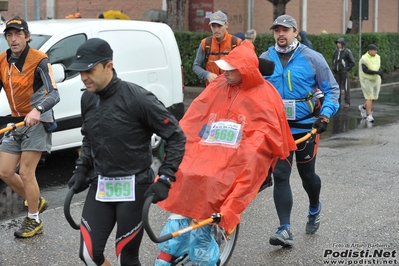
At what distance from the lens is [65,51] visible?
944cm

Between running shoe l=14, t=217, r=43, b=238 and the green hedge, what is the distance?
1454 centimetres

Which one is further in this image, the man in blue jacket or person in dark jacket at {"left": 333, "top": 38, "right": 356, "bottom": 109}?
person in dark jacket at {"left": 333, "top": 38, "right": 356, "bottom": 109}

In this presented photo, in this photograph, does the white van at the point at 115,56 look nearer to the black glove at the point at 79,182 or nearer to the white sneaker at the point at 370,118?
the black glove at the point at 79,182

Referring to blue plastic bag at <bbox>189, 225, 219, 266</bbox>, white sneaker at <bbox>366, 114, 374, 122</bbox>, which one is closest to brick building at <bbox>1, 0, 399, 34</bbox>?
white sneaker at <bbox>366, 114, 374, 122</bbox>

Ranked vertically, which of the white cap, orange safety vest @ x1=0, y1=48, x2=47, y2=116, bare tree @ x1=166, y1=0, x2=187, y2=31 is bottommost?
orange safety vest @ x1=0, y1=48, x2=47, y2=116

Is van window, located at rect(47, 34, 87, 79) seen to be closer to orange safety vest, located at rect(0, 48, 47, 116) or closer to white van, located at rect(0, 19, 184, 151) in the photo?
white van, located at rect(0, 19, 184, 151)

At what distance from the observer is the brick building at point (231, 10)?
26.2 meters

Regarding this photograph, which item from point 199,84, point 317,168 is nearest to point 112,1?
point 199,84

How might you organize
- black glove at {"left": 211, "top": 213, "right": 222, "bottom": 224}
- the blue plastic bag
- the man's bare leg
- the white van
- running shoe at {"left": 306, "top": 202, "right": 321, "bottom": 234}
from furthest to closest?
the white van, running shoe at {"left": 306, "top": 202, "right": 321, "bottom": 234}, the man's bare leg, the blue plastic bag, black glove at {"left": 211, "top": 213, "right": 222, "bottom": 224}

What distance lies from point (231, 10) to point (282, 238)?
2163 centimetres

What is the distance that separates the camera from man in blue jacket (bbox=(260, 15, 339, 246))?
20.4 ft

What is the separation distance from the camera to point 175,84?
10.9 m

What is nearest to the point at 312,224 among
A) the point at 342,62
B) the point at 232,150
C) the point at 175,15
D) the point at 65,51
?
the point at 232,150

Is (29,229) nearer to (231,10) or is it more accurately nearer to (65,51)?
(65,51)
